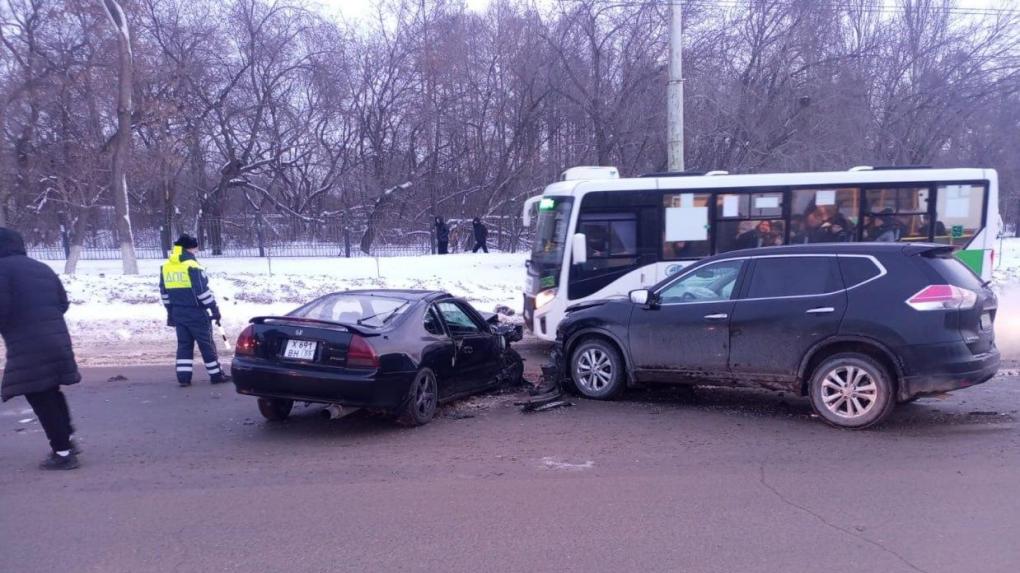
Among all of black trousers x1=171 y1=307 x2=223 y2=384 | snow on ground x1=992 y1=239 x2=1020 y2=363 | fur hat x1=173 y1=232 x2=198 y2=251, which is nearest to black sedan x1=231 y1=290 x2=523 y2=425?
black trousers x1=171 y1=307 x2=223 y2=384

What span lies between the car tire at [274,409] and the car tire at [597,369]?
3.01 metres

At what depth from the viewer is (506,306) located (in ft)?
52.2

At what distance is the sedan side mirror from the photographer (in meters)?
7.88

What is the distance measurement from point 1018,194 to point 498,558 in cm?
4116

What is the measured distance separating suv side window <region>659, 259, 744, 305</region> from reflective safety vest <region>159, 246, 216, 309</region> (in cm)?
545

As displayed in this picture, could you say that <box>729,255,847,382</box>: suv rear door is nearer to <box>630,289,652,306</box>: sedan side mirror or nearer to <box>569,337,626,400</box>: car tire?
<box>630,289,652,306</box>: sedan side mirror

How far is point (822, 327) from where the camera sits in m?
6.90

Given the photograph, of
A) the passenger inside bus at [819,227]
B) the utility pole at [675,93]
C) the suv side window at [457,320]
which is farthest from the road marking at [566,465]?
the utility pole at [675,93]

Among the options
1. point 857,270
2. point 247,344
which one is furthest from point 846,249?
point 247,344

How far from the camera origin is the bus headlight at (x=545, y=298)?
11.1m

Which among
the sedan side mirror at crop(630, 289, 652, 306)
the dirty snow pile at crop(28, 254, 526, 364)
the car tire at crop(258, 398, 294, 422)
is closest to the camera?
the car tire at crop(258, 398, 294, 422)

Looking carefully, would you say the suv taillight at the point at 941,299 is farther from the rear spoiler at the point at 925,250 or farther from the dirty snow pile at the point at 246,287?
the dirty snow pile at the point at 246,287

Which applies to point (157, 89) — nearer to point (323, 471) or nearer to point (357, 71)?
point (357, 71)

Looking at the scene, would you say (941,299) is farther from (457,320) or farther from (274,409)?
(274,409)
